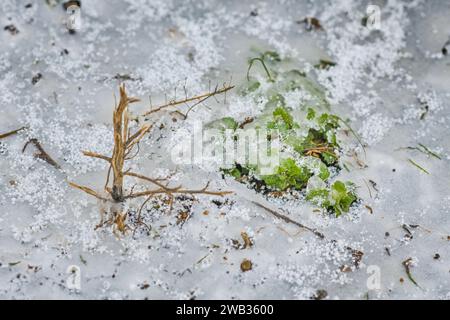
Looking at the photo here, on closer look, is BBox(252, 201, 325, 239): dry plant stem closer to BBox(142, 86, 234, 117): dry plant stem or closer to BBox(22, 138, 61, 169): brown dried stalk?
BBox(142, 86, 234, 117): dry plant stem

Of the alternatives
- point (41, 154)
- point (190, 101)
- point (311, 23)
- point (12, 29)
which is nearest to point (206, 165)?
point (190, 101)

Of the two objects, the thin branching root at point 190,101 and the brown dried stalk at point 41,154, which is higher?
the thin branching root at point 190,101

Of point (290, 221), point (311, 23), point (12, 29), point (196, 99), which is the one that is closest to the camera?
point (290, 221)

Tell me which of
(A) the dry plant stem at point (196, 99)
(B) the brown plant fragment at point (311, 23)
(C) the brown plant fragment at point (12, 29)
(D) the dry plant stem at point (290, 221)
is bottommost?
(D) the dry plant stem at point (290, 221)

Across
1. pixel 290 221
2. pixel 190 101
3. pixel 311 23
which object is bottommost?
pixel 290 221

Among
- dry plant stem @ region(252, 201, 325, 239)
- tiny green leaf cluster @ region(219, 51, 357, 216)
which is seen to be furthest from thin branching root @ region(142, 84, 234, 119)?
dry plant stem @ region(252, 201, 325, 239)

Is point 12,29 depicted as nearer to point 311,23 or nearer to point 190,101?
point 190,101

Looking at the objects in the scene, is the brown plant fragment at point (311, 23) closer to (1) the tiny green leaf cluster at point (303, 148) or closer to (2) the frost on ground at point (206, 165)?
(2) the frost on ground at point (206, 165)

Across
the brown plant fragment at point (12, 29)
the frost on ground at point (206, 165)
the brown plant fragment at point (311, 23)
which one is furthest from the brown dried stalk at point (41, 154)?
the brown plant fragment at point (311, 23)

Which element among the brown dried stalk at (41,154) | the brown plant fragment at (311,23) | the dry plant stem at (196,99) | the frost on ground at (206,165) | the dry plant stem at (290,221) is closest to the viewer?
the frost on ground at (206,165)

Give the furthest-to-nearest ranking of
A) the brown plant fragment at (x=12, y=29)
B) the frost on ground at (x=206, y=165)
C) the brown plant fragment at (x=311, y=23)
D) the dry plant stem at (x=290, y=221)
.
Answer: the brown plant fragment at (x=311, y=23)
the brown plant fragment at (x=12, y=29)
the dry plant stem at (x=290, y=221)
the frost on ground at (x=206, y=165)
